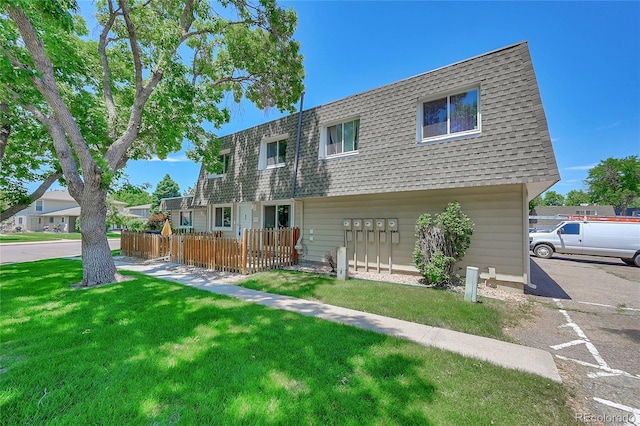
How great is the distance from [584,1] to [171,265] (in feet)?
53.4

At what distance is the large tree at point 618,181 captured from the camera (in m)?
35.4

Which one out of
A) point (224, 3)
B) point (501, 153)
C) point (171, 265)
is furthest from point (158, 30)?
point (501, 153)

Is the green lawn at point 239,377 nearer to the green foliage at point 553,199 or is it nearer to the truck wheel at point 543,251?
the truck wheel at point 543,251

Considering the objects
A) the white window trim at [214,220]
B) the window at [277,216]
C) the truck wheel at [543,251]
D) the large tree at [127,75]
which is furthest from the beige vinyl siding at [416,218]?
the truck wheel at [543,251]

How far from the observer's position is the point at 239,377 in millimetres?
2764

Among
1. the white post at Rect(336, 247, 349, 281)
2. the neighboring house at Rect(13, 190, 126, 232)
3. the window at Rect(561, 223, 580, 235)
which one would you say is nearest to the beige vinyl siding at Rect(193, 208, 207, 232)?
the white post at Rect(336, 247, 349, 281)

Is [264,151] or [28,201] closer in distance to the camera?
[28,201]

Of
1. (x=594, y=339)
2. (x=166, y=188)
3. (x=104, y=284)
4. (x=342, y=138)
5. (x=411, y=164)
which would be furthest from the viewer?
(x=166, y=188)

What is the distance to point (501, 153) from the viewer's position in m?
6.27

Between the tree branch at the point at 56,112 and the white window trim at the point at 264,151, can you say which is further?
the white window trim at the point at 264,151

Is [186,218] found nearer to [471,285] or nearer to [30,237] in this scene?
[471,285]

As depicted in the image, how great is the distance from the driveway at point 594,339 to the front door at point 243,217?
11290 millimetres

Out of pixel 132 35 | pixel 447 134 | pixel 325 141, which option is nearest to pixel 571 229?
pixel 447 134

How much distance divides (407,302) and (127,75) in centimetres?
1309
